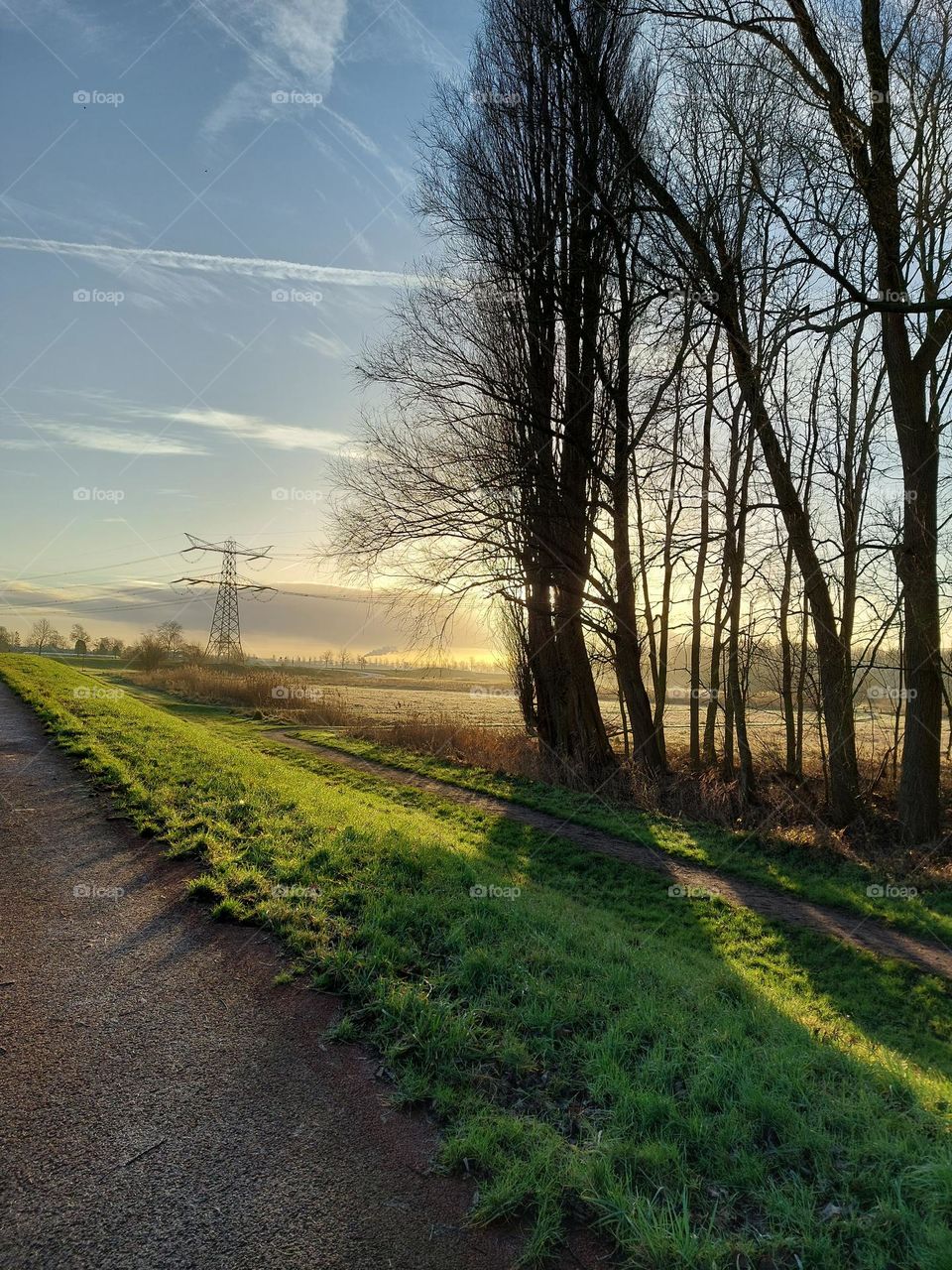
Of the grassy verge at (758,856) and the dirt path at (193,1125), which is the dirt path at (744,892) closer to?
the grassy verge at (758,856)

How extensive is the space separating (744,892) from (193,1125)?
7.97 metres

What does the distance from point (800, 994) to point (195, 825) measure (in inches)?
242

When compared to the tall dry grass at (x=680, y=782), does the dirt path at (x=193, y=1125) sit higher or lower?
higher

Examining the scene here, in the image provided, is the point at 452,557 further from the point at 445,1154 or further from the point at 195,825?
the point at 445,1154

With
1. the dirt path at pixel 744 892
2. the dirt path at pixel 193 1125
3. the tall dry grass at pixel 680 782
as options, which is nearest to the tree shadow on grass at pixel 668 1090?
the dirt path at pixel 193 1125

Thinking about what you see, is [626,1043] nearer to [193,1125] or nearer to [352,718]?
[193,1125]

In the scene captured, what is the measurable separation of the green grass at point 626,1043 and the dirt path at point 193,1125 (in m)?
0.23

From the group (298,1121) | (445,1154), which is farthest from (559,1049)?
(298,1121)

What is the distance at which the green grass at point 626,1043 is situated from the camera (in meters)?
2.94

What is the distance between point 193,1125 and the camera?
11.1 feet

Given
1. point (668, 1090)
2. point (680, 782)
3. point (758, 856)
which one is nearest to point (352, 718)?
point (680, 782)

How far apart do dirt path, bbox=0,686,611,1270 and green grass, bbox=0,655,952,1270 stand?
230mm

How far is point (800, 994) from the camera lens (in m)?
6.64

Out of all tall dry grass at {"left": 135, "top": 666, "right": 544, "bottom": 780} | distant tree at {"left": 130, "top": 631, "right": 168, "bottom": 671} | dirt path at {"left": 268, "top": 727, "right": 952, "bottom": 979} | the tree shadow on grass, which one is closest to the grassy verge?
dirt path at {"left": 268, "top": 727, "right": 952, "bottom": 979}
